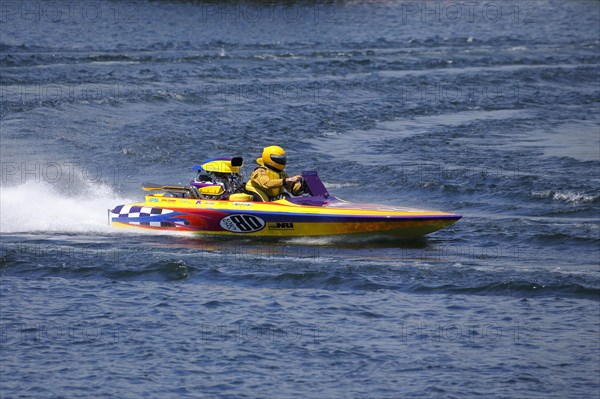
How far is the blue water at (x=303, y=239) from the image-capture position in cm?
1154

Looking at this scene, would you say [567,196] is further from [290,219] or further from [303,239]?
[290,219]

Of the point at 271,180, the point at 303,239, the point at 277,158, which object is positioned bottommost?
the point at 303,239

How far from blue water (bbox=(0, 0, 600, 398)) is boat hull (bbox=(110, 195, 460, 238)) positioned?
0.85 feet

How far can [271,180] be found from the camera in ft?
54.8

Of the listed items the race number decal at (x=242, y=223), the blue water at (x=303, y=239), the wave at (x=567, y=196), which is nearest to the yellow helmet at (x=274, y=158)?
the race number decal at (x=242, y=223)

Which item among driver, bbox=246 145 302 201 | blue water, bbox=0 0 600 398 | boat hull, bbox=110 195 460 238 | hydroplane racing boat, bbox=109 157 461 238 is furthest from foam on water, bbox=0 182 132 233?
driver, bbox=246 145 302 201

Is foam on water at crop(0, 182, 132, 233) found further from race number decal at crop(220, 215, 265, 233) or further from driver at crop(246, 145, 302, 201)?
driver at crop(246, 145, 302, 201)

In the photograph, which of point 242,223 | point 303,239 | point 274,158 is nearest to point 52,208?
point 242,223

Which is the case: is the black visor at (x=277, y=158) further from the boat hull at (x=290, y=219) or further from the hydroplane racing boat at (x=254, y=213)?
the boat hull at (x=290, y=219)

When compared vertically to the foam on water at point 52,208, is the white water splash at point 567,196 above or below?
above

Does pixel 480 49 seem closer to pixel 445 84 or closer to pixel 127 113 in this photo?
pixel 445 84

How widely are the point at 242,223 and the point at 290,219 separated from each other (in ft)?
2.63

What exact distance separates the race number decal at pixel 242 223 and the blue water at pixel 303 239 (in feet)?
0.93

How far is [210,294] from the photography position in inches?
544
